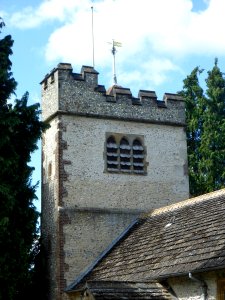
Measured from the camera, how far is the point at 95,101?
2306cm

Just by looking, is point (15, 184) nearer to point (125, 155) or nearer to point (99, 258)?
point (99, 258)

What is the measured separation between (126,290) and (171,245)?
2.82 meters

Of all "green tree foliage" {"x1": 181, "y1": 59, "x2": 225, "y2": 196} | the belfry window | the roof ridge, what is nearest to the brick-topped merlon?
the belfry window

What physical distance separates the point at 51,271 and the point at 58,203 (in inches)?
88.5

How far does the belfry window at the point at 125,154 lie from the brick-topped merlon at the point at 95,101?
738 millimetres

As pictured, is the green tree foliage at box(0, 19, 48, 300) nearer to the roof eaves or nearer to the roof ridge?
the roof eaves

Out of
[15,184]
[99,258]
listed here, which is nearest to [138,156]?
→ [99,258]

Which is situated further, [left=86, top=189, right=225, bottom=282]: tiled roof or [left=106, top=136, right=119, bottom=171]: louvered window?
[left=106, top=136, right=119, bottom=171]: louvered window

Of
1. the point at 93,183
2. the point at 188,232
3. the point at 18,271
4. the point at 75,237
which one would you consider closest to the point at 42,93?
the point at 93,183

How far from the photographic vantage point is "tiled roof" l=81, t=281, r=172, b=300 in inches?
577

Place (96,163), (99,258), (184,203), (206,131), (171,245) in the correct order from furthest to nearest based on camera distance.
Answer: (206,131)
(96,163)
(99,258)
(184,203)
(171,245)

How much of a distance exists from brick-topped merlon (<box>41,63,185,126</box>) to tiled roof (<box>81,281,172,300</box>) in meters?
8.50

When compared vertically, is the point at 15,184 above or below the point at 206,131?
below

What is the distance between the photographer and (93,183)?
22188 mm
